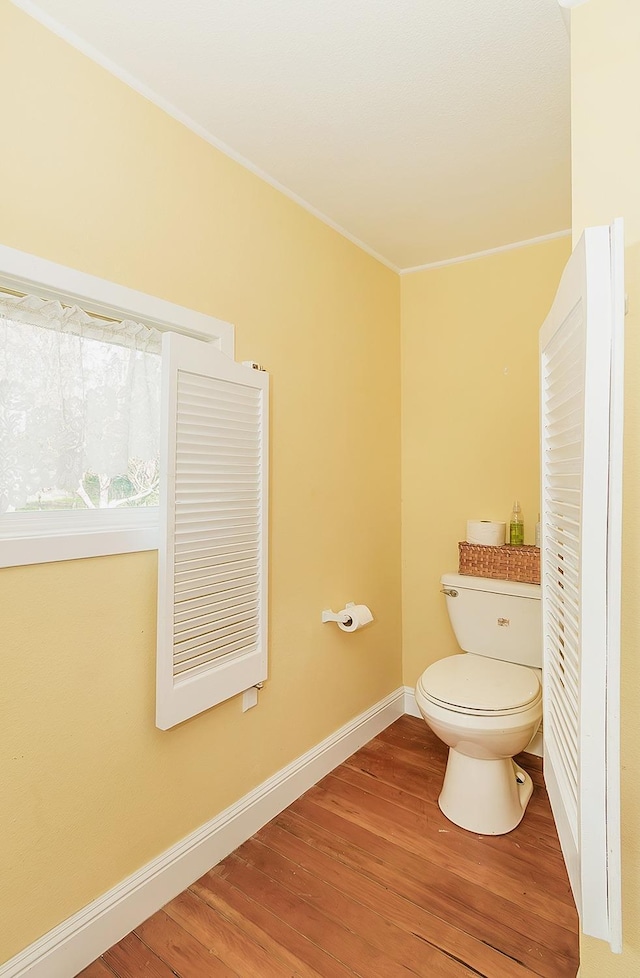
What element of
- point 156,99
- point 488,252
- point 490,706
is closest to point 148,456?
point 156,99

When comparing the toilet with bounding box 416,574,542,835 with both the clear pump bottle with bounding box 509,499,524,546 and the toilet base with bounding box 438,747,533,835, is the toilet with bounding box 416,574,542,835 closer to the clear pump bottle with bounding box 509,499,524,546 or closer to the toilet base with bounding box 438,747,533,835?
the toilet base with bounding box 438,747,533,835

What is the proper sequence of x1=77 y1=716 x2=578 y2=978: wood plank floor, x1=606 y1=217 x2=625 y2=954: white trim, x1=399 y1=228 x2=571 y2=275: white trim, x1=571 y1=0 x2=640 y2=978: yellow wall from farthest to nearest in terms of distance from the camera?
1. x1=399 y1=228 x2=571 y2=275: white trim
2. x1=77 y1=716 x2=578 y2=978: wood plank floor
3. x1=571 y1=0 x2=640 y2=978: yellow wall
4. x1=606 y1=217 x2=625 y2=954: white trim

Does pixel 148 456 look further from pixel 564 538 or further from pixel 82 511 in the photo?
pixel 564 538

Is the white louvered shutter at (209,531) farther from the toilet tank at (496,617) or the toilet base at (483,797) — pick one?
the toilet tank at (496,617)

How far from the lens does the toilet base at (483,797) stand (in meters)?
1.88

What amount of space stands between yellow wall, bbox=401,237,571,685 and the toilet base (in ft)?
2.54

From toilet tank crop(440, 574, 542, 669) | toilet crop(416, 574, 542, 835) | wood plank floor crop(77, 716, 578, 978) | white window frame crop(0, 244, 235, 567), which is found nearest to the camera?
white window frame crop(0, 244, 235, 567)

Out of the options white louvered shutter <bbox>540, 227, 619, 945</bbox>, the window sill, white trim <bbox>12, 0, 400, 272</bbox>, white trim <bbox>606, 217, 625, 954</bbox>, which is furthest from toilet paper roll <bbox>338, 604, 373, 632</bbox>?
white trim <bbox>12, 0, 400, 272</bbox>

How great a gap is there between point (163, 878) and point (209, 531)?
102 cm

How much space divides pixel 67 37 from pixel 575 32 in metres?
1.24

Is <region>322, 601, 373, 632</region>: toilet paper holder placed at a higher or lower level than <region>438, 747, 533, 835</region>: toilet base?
higher

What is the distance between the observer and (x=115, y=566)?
1452 mm

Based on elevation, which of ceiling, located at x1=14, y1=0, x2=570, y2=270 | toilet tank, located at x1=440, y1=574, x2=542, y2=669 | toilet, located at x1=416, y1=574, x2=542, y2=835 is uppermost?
ceiling, located at x1=14, y1=0, x2=570, y2=270

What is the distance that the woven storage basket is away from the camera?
2.26 metres
